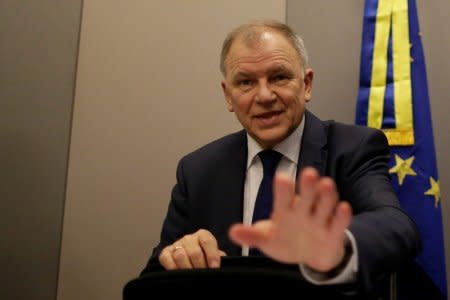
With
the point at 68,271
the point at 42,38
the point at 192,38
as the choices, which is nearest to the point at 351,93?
the point at 192,38

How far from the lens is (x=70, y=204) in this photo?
241cm

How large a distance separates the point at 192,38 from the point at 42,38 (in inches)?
28.3

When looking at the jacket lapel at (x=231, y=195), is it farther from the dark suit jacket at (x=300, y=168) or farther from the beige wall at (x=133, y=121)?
the beige wall at (x=133, y=121)

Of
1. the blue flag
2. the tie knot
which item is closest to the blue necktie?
the tie knot

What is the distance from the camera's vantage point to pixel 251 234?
1.83 ft

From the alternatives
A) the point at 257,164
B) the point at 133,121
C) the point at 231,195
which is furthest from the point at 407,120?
the point at 133,121

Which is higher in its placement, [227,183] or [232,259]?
→ [227,183]

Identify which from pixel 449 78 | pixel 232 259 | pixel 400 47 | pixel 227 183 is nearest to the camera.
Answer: pixel 232 259

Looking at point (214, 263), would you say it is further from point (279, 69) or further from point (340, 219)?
point (279, 69)

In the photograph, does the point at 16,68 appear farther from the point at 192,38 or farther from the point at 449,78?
the point at 449,78

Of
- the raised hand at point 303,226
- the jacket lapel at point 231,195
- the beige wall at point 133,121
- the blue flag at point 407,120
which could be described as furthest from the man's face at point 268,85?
the raised hand at point 303,226

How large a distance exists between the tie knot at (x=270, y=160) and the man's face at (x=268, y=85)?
3cm

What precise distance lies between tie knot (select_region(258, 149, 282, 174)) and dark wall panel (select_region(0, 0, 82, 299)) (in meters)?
1.24

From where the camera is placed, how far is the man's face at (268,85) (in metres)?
1.43
